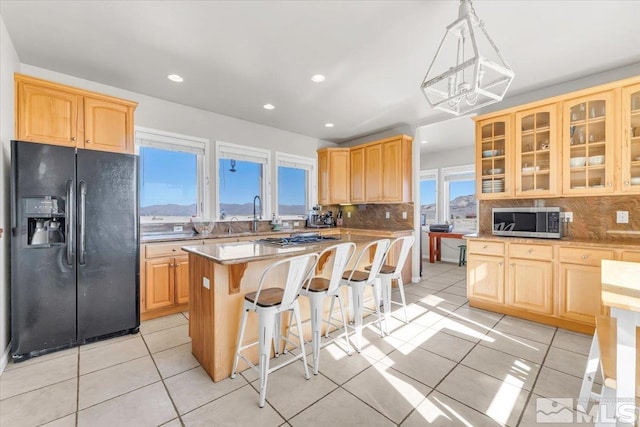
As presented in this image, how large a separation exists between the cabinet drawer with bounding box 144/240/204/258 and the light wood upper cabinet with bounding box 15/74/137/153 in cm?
108

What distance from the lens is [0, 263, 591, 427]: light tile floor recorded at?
1.71 meters

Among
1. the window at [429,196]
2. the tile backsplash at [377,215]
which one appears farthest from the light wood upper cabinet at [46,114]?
the window at [429,196]

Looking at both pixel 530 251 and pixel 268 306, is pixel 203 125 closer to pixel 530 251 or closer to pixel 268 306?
pixel 268 306

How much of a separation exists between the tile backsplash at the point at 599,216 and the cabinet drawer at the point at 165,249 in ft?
14.5

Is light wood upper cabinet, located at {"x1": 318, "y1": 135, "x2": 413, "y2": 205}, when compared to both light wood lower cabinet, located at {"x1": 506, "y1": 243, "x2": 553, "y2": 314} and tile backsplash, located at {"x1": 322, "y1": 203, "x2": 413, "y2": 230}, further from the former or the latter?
light wood lower cabinet, located at {"x1": 506, "y1": 243, "x2": 553, "y2": 314}

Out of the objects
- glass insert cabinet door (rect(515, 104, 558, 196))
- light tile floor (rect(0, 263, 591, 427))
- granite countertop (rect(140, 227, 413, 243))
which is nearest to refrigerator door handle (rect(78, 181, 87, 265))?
granite countertop (rect(140, 227, 413, 243))

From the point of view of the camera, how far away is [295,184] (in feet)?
18.0

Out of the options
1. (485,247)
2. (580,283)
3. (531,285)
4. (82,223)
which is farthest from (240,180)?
(580,283)

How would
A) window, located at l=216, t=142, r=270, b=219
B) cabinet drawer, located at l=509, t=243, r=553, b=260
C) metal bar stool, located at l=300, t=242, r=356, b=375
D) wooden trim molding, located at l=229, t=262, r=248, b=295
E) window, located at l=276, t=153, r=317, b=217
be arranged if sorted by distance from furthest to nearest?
1. window, located at l=276, t=153, r=317, b=217
2. window, located at l=216, t=142, r=270, b=219
3. cabinet drawer, located at l=509, t=243, r=553, b=260
4. metal bar stool, located at l=300, t=242, r=356, b=375
5. wooden trim molding, located at l=229, t=262, r=248, b=295

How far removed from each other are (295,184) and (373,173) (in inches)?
59.7

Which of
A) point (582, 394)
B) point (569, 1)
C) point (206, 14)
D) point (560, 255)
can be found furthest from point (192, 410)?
point (569, 1)

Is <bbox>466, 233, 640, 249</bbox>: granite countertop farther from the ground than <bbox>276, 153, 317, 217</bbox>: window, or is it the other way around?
<bbox>276, 153, 317, 217</bbox>: window

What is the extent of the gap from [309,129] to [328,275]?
3.17m

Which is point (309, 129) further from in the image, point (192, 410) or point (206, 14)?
point (192, 410)
